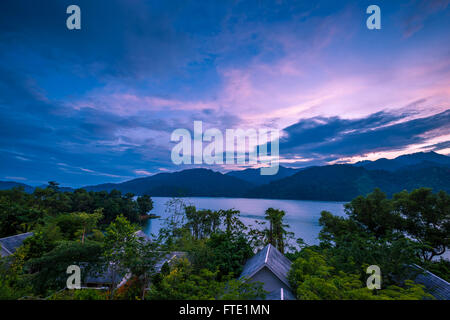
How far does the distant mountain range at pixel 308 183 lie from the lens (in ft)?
161

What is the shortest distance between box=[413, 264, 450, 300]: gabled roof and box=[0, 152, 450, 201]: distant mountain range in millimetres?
36913

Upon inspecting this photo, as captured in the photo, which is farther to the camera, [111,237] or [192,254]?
[192,254]

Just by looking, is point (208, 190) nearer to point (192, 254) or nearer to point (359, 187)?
point (359, 187)

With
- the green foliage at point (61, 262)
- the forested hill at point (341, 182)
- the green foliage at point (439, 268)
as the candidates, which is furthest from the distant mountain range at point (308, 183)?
the green foliage at point (61, 262)

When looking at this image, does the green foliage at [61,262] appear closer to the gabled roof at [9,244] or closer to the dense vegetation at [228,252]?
the dense vegetation at [228,252]

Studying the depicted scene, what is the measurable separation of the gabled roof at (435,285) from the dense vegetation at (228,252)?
1.82ft

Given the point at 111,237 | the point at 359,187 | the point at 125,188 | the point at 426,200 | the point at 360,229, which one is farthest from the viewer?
the point at 125,188

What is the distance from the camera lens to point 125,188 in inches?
2990

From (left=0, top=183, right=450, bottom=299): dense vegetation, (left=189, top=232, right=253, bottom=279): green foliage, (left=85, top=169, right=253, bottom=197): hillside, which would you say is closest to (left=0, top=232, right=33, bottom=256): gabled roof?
(left=0, top=183, right=450, bottom=299): dense vegetation

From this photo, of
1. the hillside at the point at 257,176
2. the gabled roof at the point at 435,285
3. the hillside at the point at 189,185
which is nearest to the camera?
the gabled roof at the point at 435,285
